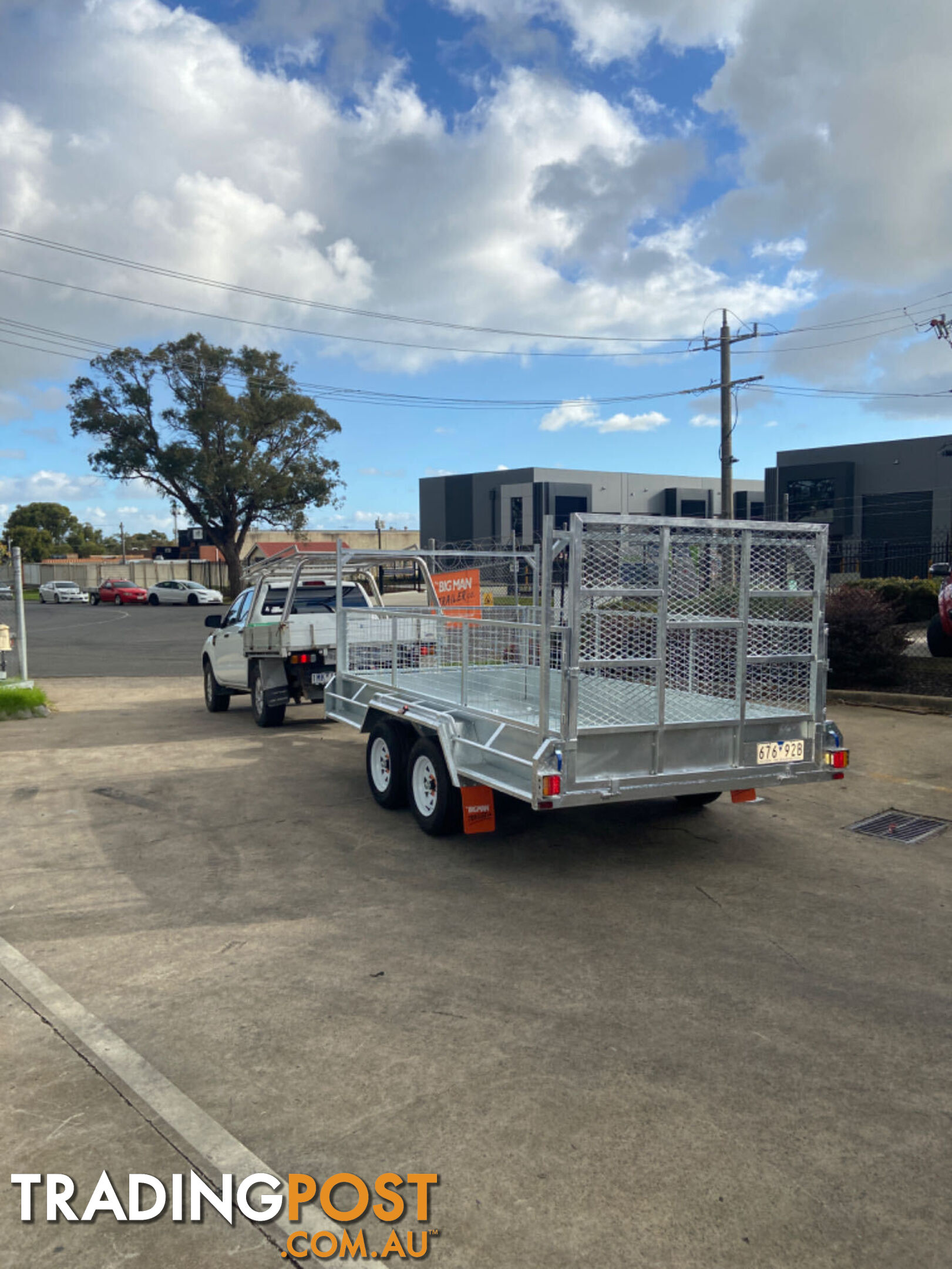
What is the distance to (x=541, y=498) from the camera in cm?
5738

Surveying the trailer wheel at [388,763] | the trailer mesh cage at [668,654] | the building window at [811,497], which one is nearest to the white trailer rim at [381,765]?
the trailer wheel at [388,763]

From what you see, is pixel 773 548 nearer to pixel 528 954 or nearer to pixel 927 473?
pixel 528 954

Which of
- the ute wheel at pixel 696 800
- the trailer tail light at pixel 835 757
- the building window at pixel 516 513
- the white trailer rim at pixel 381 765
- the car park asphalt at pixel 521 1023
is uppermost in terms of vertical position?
the building window at pixel 516 513

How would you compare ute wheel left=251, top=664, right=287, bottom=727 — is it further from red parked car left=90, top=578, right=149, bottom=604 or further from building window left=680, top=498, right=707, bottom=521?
building window left=680, top=498, right=707, bottom=521

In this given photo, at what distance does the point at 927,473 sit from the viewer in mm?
44281

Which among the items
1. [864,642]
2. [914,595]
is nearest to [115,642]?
[914,595]

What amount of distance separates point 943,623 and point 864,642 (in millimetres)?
1455

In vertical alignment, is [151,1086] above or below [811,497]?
below

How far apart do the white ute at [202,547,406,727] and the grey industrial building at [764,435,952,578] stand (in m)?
33.2

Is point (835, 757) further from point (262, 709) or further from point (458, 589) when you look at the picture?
point (262, 709)

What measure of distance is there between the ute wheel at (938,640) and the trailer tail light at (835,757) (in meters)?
8.46

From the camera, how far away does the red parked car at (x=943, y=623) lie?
43.3ft

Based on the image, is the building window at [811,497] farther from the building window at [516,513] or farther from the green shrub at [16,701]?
the green shrub at [16,701]

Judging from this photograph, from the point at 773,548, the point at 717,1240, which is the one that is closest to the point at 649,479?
the point at 773,548
